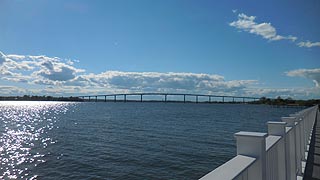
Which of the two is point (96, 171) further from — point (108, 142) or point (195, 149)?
point (108, 142)

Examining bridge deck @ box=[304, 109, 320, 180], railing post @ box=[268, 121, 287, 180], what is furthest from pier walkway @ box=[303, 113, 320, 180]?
railing post @ box=[268, 121, 287, 180]


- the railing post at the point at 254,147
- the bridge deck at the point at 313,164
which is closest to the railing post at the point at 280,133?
the railing post at the point at 254,147

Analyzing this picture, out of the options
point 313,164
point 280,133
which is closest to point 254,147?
point 280,133

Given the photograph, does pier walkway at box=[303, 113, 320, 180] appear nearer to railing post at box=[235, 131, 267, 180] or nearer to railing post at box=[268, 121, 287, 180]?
railing post at box=[268, 121, 287, 180]

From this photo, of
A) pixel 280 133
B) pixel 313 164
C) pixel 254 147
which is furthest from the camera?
pixel 313 164

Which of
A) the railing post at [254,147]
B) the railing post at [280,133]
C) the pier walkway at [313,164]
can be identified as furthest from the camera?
the pier walkway at [313,164]

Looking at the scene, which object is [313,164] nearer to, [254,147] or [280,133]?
[280,133]

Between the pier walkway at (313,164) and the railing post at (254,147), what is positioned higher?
the railing post at (254,147)

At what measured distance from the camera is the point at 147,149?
841 inches

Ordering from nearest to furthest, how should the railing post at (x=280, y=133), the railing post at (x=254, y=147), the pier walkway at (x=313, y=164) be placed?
the railing post at (x=254, y=147) < the railing post at (x=280, y=133) < the pier walkway at (x=313, y=164)

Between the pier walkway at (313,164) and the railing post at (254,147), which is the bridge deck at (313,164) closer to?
the pier walkway at (313,164)

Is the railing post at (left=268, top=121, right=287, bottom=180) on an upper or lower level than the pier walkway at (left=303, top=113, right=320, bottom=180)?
upper

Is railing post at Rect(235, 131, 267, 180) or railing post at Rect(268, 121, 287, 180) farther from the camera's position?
railing post at Rect(268, 121, 287, 180)

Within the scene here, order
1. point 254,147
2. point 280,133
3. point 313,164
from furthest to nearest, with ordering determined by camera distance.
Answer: point 313,164 → point 280,133 → point 254,147
